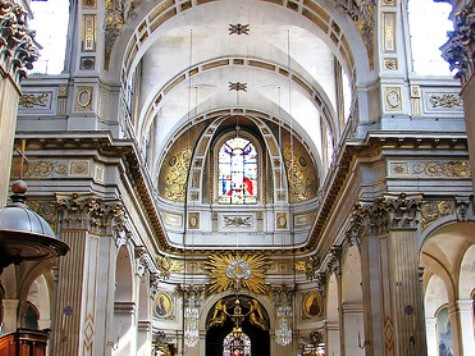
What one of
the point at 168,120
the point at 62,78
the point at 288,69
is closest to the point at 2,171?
the point at 62,78

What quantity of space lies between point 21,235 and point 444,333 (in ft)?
63.7

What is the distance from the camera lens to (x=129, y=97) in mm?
23344

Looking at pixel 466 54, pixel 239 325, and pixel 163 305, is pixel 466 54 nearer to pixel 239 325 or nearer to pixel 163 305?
pixel 239 325

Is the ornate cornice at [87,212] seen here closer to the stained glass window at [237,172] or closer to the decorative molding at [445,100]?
the decorative molding at [445,100]

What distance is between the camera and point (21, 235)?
947cm

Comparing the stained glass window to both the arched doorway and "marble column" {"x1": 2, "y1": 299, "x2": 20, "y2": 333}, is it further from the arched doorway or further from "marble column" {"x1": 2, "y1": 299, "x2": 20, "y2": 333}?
"marble column" {"x1": 2, "y1": 299, "x2": 20, "y2": 333}

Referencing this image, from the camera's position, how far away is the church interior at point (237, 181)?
1789cm

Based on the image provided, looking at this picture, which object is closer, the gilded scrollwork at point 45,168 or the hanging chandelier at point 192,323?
the gilded scrollwork at point 45,168

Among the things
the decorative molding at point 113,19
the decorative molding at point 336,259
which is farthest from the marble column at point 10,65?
the decorative molding at point 336,259

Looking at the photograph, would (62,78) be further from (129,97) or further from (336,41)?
(336,41)

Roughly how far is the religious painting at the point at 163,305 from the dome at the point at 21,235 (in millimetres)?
18984

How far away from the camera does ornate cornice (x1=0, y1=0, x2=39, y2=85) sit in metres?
10.6

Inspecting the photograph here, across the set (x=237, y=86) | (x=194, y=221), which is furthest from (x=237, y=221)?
(x=237, y=86)

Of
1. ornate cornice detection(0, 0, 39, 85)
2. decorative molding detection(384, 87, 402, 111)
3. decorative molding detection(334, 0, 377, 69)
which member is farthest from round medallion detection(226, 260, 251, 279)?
ornate cornice detection(0, 0, 39, 85)
